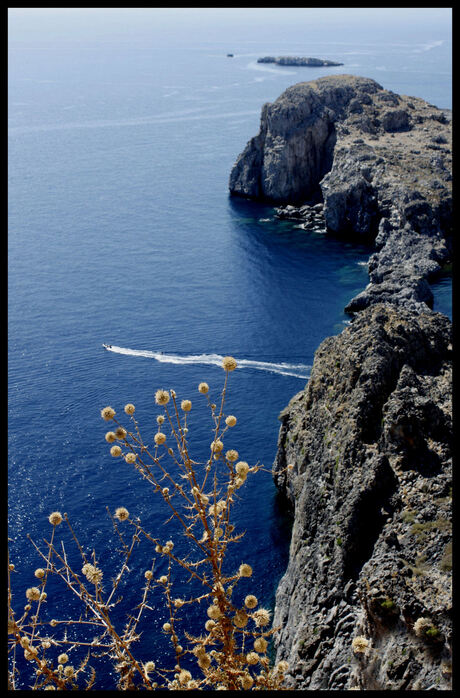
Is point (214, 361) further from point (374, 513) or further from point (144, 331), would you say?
point (374, 513)

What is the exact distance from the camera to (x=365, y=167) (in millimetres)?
155250

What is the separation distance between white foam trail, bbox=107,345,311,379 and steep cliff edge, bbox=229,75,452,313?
2311 cm

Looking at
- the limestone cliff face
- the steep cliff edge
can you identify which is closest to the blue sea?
the steep cliff edge

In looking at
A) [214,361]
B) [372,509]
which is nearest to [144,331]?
[214,361]

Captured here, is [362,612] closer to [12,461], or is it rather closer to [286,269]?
[12,461]

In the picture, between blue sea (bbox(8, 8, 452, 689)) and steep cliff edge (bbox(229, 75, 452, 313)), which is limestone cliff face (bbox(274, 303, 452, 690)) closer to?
blue sea (bbox(8, 8, 452, 689))

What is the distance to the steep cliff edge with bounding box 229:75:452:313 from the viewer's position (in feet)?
442

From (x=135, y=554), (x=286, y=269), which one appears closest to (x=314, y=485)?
(x=135, y=554)

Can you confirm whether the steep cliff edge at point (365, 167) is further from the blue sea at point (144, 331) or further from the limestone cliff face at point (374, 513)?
the limestone cliff face at point (374, 513)

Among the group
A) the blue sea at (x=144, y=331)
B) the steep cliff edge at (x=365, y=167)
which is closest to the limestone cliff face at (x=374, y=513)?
the blue sea at (x=144, y=331)

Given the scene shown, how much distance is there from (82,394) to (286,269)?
200 ft

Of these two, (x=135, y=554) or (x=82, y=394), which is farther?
(x=82, y=394)

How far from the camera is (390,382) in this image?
5181 centimetres

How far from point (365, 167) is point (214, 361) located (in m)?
79.1
